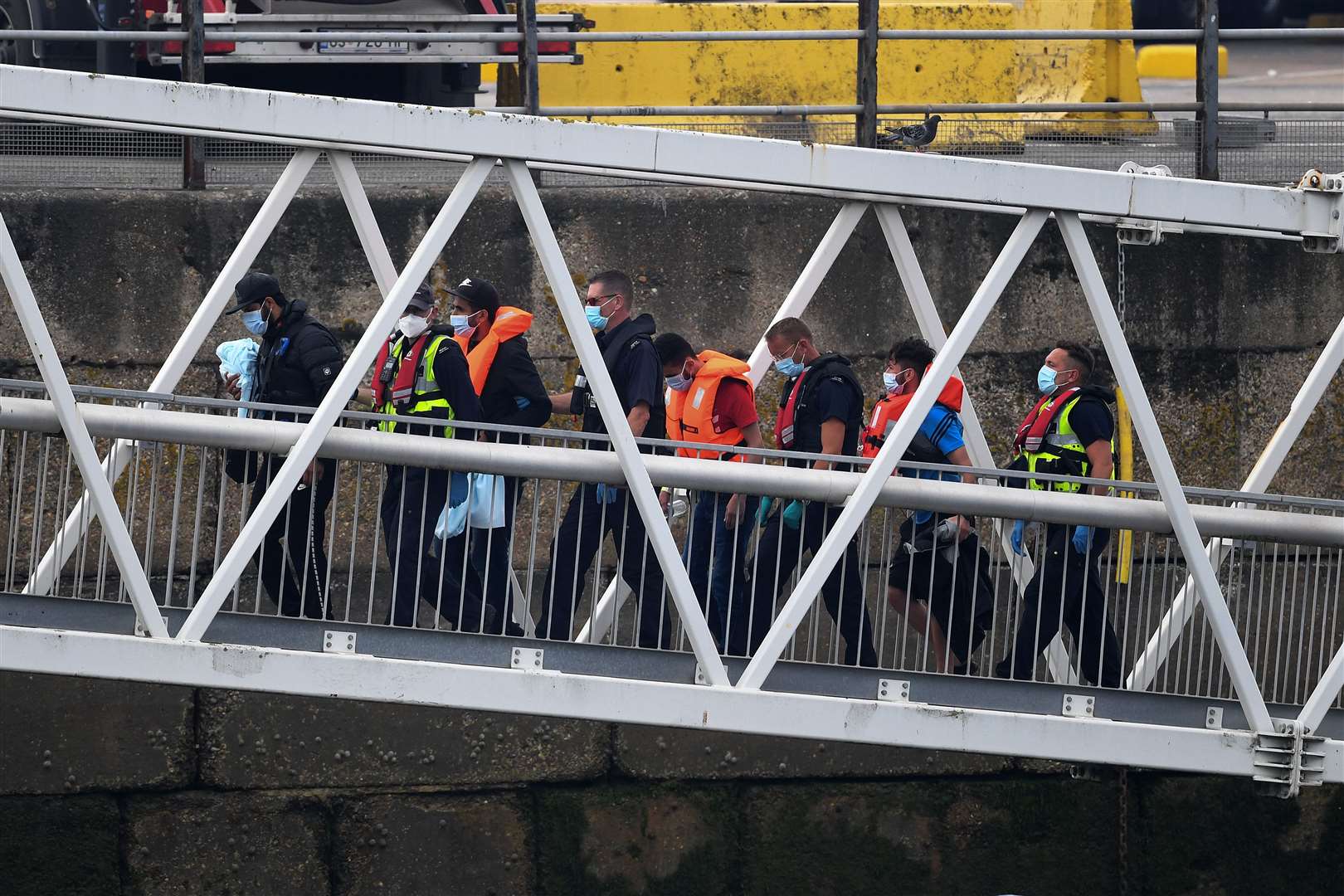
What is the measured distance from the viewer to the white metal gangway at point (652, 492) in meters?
6.12

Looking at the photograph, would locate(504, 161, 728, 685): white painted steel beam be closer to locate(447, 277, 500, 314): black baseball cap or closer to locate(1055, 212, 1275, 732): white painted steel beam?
locate(447, 277, 500, 314): black baseball cap

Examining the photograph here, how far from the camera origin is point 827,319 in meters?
9.11

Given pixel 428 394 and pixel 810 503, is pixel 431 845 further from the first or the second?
pixel 810 503

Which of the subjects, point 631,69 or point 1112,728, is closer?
point 1112,728

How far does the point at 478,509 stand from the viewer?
262 inches

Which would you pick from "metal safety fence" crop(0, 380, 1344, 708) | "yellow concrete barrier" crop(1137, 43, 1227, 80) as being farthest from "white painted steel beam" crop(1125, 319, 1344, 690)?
"yellow concrete barrier" crop(1137, 43, 1227, 80)

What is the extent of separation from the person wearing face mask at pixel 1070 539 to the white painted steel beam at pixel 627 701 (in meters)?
0.38

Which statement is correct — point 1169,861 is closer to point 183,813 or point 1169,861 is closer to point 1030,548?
point 1030,548

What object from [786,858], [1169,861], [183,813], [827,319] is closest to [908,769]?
[786,858]

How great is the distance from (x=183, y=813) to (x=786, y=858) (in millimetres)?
2775

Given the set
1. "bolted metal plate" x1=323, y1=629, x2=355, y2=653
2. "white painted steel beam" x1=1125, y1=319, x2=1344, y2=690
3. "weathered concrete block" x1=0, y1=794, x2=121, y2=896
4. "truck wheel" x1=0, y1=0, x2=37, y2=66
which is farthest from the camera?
"truck wheel" x1=0, y1=0, x2=37, y2=66

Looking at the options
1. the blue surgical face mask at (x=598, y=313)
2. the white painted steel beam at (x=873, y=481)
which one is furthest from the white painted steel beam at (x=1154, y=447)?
the blue surgical face mask at (x=598, y=313)

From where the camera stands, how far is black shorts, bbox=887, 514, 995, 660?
7.13 m

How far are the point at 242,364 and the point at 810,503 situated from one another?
238 centimetres
